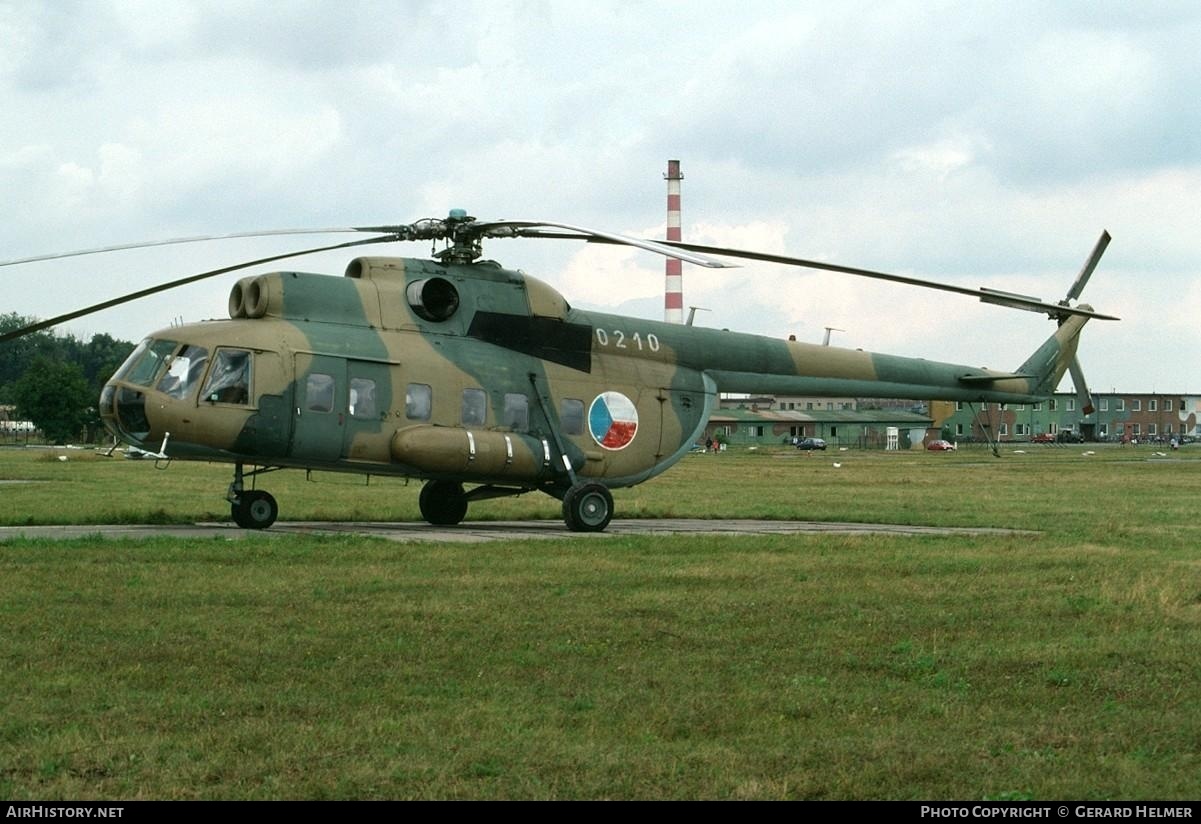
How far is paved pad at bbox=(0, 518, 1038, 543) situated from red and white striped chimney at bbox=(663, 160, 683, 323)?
47.7 m

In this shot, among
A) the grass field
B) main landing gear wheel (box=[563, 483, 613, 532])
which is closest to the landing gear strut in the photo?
the grass field

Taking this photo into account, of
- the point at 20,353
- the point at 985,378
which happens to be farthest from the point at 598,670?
the point at 20,353

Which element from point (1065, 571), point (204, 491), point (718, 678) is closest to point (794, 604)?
point (718, 678)

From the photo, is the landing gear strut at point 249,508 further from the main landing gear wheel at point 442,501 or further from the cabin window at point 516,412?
the cabin window at point 516,412

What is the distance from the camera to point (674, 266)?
7919 centimetres

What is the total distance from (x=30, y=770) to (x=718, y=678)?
4583mm

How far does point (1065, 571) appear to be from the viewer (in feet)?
53.9

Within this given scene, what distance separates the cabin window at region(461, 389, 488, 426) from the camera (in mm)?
21766

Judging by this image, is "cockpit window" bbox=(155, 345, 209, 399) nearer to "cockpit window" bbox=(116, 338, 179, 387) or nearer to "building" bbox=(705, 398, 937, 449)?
"cockpit window" bbox=(116, 338, 179, 387)

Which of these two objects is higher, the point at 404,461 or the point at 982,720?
the point at 404,461

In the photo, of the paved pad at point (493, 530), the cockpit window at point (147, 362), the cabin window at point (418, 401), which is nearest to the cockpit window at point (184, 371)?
the cockpit window at point (147, 362)

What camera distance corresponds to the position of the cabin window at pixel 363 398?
67.9 ft

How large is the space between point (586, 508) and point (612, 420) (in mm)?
1771

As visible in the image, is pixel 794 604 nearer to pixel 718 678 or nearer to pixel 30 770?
pixel 718 678
